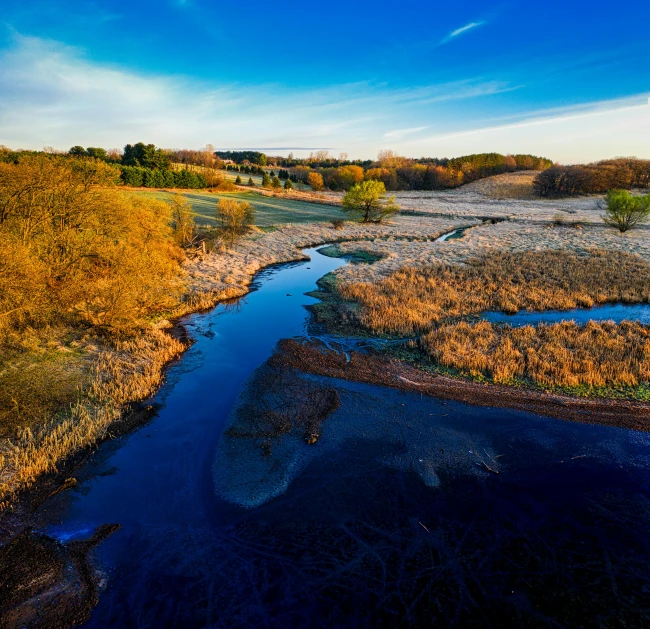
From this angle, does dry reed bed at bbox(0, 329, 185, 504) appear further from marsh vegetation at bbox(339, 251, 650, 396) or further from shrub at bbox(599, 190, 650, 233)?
shrub at bbox(599, 190, 650, 233)

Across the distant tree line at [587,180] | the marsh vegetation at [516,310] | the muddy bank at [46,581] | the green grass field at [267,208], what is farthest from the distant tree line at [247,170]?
the muddy bank at [46,581]

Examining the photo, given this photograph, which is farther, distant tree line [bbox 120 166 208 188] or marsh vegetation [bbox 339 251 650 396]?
distant tree line [bbox 120 166 208 188]

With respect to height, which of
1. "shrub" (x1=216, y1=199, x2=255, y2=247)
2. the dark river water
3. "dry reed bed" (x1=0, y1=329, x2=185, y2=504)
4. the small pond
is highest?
"shrub" (x1=216, y1=199, x2=255, y2=247)

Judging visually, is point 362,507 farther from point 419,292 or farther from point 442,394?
point 419,292

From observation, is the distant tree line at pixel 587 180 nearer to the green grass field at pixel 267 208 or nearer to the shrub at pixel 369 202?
the green grass field at pixel 267 208

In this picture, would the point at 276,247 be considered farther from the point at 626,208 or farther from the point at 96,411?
the point at 626,208

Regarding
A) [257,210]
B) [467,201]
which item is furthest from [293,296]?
[467,201]

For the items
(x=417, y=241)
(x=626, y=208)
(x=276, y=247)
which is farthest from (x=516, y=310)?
(x=626, y=208)

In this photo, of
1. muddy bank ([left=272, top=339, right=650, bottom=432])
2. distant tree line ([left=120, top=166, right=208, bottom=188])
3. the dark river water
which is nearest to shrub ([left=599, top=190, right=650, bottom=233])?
muddy bank ([left=272, top=339, right=650, bottom=432])
